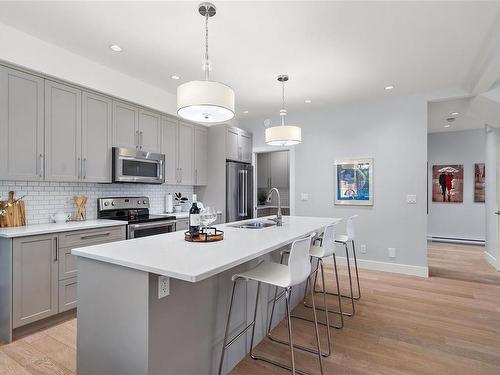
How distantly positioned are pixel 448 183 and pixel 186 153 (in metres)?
6.30

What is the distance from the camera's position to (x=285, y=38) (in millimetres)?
2738

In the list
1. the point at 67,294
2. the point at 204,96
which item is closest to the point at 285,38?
the point at 204,96

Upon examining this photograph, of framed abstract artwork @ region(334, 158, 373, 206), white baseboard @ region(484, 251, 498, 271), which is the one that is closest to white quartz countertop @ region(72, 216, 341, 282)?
framed abstract artwork @ region(334, 158, 373, 206)

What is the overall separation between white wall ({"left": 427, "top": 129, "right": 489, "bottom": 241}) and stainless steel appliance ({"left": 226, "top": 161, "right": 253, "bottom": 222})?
4.84 m

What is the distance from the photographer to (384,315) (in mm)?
2904

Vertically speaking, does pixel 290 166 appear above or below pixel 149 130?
below

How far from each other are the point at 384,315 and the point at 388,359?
82 centimetres

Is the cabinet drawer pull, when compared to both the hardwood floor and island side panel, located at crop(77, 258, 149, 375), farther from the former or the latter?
island side panel, located at crop(77, 258, 149, 375)

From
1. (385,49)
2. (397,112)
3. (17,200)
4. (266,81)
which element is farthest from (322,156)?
(17,200)

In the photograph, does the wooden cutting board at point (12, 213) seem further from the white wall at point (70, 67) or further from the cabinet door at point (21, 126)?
the white wall at point (70, 67)

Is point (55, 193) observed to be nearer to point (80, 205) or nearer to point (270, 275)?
point (80, 205)

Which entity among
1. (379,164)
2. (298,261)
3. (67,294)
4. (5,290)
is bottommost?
(67,294)

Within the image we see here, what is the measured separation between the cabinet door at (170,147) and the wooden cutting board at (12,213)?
1737mm

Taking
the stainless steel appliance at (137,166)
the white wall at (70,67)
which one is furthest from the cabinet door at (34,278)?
the white wall at (70,67)
